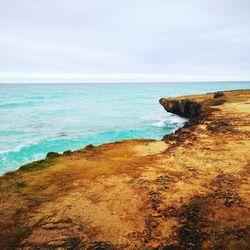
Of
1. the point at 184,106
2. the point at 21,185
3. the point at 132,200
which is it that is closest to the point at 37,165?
the point at 21,185

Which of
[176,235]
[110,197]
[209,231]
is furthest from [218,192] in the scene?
[110,197]

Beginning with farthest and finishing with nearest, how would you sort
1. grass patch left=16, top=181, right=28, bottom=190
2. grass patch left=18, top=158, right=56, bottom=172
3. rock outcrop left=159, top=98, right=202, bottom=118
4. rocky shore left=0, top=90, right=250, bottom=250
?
1. rock outcrop left=159, top=98, right=202, bottom=118
2. grass patch left=18, top=158, right=56, bottom=172
3. grass patch left=16, top=181, right=28, bottom=190
4. rocky shore left=0, top=90, right=250, bottom=250

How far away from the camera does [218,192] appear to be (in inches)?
277

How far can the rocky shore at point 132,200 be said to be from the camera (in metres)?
5.30

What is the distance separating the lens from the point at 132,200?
22.5ft

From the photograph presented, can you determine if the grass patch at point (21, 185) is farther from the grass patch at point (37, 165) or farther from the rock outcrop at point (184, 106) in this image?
the rock outcrop at point (184, 106)

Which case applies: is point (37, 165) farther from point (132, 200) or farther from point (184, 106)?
point (184, 106)

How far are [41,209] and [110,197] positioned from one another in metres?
1.86

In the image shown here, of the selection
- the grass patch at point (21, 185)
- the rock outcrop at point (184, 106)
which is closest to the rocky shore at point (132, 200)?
the grass patch at point (21, 185)

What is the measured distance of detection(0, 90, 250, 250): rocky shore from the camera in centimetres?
530

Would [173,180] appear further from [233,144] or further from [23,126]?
[23,126]

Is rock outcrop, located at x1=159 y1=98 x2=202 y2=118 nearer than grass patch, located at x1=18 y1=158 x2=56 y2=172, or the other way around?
grass patch, located at x1=18 y1=158 x2=56 y2=172

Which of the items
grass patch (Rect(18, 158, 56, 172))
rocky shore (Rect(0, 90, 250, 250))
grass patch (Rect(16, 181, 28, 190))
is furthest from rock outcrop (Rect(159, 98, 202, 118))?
grass patch (Rect(16, 181, 28, 190))

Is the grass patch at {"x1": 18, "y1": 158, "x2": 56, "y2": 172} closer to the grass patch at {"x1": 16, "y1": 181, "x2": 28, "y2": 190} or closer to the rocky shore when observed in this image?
the rocky shore
